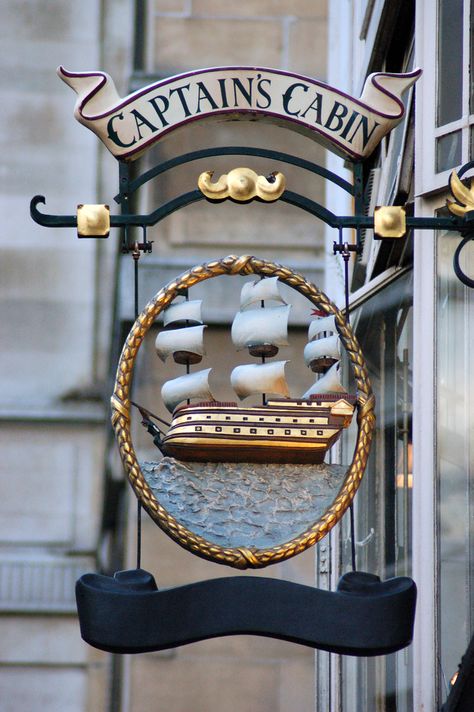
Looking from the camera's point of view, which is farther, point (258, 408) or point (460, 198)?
point (460, 198)

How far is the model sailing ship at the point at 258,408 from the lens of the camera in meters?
3.54

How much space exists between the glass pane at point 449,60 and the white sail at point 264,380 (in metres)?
1.12

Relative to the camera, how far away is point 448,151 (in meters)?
4.34

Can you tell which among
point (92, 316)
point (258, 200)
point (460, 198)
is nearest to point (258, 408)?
point (258, 200)

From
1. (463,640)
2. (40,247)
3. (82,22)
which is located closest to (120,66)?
(82,22)

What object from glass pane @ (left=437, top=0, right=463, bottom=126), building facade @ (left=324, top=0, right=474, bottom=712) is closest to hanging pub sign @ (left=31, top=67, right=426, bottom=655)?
building facade @ (left=324, top=0, right=474, bottom=712)

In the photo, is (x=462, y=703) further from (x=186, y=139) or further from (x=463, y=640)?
(x=186, y=139)

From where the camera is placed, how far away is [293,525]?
352cm

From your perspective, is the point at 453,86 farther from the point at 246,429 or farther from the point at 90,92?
the point at 246,429

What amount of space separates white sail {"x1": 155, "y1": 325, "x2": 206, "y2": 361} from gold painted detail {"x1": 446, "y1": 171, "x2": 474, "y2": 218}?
2.50 feet

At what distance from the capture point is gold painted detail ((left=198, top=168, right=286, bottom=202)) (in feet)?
12.1

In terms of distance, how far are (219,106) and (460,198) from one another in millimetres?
704

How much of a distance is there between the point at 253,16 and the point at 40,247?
1.97 m

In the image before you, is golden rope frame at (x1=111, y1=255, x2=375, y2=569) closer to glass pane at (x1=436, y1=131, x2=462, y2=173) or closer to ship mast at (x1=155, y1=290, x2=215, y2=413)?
ship mast at (x1=155, y1=290, x2=215, y2=413)
